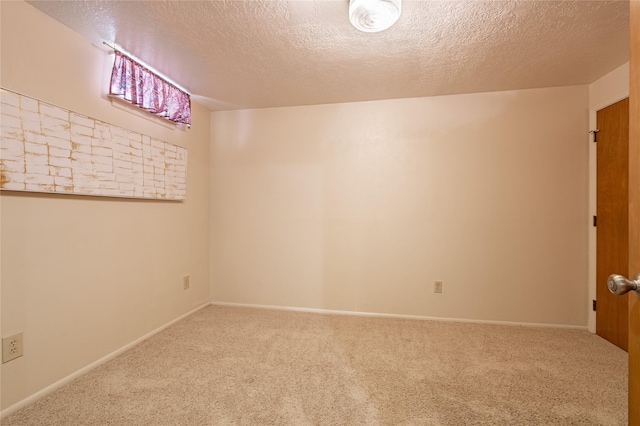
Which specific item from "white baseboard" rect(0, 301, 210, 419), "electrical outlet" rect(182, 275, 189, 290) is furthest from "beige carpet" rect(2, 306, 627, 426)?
"electrical outlet" rect(182, 275, 189, 290)

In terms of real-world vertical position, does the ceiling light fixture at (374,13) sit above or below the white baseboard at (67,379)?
above

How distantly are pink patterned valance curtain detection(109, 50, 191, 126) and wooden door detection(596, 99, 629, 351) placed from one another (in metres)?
3.73

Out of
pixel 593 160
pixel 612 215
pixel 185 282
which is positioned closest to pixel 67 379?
pixel 185 282

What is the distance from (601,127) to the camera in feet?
7.95

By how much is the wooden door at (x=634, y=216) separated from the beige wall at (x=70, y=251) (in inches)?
101

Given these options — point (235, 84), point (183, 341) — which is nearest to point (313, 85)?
point (235, 84)

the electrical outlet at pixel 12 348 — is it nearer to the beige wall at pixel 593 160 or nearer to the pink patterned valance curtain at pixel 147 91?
the pink patterned valance curtain at pixel 147 91

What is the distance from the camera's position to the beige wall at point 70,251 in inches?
59.9

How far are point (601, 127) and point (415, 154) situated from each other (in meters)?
1.53

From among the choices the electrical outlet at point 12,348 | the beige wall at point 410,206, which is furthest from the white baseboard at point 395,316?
the electrical outlet at point 12,348

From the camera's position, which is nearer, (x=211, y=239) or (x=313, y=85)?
(x=313, y=85)

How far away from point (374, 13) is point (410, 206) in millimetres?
1813

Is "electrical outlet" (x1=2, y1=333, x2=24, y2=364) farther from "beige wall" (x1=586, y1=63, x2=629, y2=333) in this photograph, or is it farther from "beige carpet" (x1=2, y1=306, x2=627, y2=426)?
"beige wall" (x1=586, y1=63, x2=629, y2=333)

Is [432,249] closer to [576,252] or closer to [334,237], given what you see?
[334,237]
